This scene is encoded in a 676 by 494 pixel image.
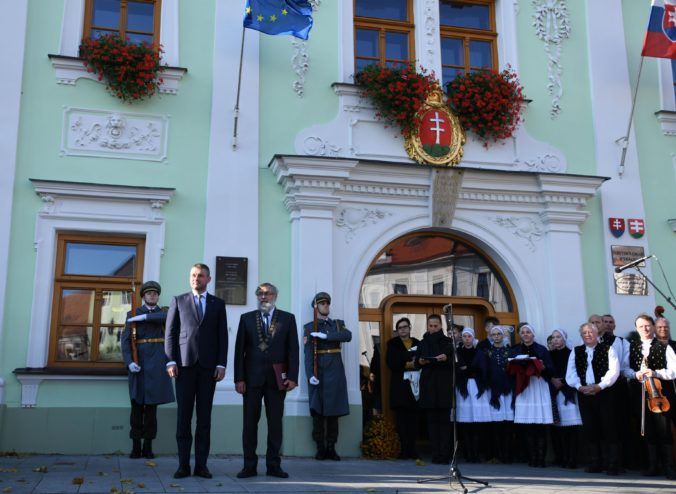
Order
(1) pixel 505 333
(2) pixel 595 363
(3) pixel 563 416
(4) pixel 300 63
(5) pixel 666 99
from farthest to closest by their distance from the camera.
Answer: (5) pixel 666 99 < (4) pixel 300 63 < (1) pixel 505 333 < (3) pixel 563 416 < (2) pixel 595 363

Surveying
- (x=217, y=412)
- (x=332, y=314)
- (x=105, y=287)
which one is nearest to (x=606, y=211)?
(x=332, y=314)

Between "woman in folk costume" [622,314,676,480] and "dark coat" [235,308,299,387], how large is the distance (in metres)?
3.25

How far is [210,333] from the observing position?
6.69m

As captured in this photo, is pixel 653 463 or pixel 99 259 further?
pixel 99 259

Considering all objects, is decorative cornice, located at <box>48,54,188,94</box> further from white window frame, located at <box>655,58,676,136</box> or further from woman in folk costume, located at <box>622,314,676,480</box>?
white window frame, located at <box>655,58,676,136</box>

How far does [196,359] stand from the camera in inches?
260

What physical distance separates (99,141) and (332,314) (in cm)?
331

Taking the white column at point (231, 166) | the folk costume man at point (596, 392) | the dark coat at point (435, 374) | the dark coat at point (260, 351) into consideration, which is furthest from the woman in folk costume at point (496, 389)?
the dark coat at point (260, 351)

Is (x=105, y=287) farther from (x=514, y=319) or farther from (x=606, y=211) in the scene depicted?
(x=606, y=211)

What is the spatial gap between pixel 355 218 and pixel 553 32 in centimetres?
389

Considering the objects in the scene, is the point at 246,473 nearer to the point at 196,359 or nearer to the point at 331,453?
the point at 196,359

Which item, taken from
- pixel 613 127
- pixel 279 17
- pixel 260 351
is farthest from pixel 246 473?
pixel 613 127

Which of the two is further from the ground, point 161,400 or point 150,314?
point 150,314

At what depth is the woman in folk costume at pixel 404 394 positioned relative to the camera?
358 inches
